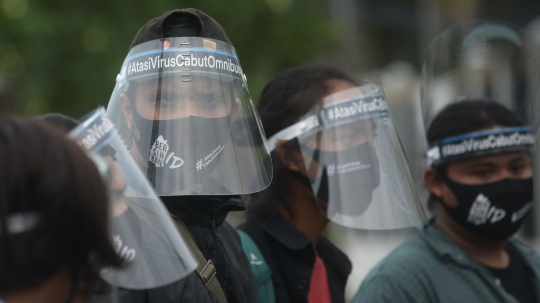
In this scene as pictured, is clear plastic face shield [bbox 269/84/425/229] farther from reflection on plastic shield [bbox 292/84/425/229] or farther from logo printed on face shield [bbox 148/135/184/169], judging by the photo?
logo printed on face shield [bbox 148/135/184/169]

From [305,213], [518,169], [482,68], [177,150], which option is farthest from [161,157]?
[482,68]

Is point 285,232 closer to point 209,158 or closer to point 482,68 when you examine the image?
point 209,158

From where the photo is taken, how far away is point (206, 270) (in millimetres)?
2008

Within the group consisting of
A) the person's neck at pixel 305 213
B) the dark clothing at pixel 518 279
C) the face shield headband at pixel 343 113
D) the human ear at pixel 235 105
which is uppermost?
the human ear at pixel 235 105

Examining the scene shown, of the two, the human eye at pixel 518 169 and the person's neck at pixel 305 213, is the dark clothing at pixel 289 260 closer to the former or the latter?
the person's neck at pixel 305 213

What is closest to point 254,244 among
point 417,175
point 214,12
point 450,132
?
point 450,132

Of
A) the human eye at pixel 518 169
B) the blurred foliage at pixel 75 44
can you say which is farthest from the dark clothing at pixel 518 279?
the blurred foliage at pixel 75 44

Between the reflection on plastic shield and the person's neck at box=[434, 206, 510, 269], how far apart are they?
0.50 m

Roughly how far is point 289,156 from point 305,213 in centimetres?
25

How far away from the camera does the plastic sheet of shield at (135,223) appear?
1.59 metres

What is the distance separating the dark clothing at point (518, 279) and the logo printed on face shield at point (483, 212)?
211 millimetres

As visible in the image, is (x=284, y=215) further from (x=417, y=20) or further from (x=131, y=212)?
(x=417, y=20)

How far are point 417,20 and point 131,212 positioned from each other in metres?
14.1

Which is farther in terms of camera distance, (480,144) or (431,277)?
(480,144)
